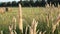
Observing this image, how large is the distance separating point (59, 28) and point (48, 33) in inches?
6.4

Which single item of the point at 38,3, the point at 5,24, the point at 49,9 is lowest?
the point at 38,3

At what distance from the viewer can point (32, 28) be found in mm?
951

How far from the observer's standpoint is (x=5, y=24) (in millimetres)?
2055

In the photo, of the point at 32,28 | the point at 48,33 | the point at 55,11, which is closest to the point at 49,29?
the point at 48,33

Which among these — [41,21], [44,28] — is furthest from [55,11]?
[44,28]

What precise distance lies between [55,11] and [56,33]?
1.71 ft

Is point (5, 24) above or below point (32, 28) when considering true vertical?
below

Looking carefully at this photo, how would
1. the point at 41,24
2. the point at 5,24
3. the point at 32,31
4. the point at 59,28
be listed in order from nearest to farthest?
1. the point at 32,31
2. the point at 59,28
3. the point at 41,24
4. the point at 5,24

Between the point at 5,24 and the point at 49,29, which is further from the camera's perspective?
the point at 5,24

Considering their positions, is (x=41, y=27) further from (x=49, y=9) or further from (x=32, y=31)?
(x=32, y=31)

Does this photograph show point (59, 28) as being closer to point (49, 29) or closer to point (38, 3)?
point (49, 29)

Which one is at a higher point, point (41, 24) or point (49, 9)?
point (49, 9)

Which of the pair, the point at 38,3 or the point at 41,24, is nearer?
the point at 41,24

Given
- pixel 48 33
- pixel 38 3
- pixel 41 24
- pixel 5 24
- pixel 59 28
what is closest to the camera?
pixel 48 33
